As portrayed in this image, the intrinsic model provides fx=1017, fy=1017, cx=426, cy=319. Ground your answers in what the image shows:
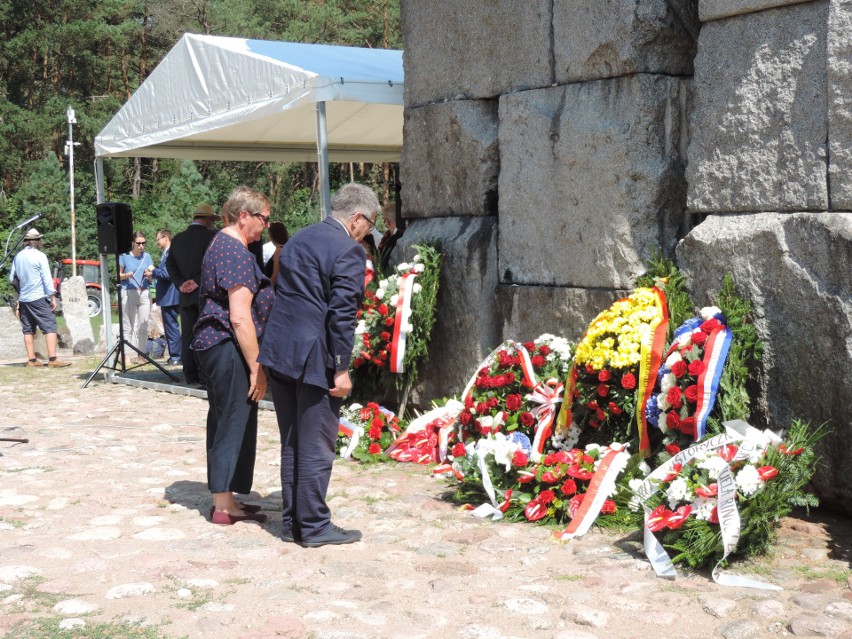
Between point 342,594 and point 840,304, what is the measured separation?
245 cm

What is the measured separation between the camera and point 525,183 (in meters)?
6.02

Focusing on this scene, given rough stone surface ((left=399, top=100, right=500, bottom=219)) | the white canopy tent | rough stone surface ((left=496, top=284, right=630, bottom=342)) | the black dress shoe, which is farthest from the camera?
the white canopy tent

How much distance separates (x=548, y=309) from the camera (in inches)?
233

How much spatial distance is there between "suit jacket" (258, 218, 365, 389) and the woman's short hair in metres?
0.55

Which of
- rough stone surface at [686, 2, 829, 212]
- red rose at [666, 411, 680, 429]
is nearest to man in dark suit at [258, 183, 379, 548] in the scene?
red rose at [666, 411, 680, 429]

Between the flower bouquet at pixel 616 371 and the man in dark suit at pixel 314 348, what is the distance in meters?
1.28

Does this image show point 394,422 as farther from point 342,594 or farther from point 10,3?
point 10,3

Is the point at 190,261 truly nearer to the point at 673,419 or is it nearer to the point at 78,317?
the point at 78,317

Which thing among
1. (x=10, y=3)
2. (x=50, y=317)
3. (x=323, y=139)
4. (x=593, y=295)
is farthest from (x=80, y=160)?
(x=593, y=295)

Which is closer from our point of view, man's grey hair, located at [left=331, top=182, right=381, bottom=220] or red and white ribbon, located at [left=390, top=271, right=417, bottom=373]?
man's grey hair, located at [left=331, top=182, right=381, bottom=220]

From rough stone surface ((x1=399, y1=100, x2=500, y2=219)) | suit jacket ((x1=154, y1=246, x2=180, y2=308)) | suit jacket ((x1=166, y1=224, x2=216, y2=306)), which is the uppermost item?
rough stone surface ((x1=399, y1=100, x2=500, y2=219))

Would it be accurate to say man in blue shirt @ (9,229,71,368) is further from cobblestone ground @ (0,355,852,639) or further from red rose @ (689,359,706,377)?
red rose @ (689,359,706,377)

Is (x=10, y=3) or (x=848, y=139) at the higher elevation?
(x=10, y=3)

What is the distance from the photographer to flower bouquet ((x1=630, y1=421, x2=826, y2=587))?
13.1 ft
